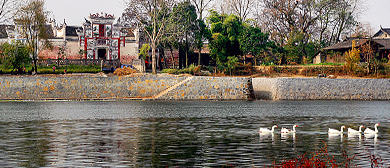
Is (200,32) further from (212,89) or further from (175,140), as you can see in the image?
(175,140)

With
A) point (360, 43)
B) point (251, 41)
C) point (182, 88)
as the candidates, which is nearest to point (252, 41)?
point (251, 41)

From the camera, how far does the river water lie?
1479 cm

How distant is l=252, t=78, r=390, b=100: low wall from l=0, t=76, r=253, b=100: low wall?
2.12 meters

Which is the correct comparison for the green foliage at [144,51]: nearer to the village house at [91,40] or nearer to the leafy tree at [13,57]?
the village house at [91,40]

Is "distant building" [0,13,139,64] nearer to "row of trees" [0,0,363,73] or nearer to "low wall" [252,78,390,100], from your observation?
Answer: "row of trees" [0,0,363,73]

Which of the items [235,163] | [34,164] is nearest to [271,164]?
[235,163]

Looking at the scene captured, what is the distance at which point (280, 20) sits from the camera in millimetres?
78188

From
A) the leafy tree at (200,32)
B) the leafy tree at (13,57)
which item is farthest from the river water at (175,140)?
the leafy tree at (200,32)

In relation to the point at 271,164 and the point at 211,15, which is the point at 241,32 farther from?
the point at 271,164

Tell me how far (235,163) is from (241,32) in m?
54.2

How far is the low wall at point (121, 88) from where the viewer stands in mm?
47031

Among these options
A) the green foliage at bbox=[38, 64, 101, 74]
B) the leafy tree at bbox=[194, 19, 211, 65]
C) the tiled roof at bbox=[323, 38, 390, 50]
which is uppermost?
the leafy tree at bbox=[194, 19, 211, 65]

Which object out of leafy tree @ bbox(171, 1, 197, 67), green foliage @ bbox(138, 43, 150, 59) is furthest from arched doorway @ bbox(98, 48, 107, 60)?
leafy tree @ bbox(171, 1, 197, 67)

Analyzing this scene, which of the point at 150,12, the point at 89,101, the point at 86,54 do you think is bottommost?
the point at 89,101
